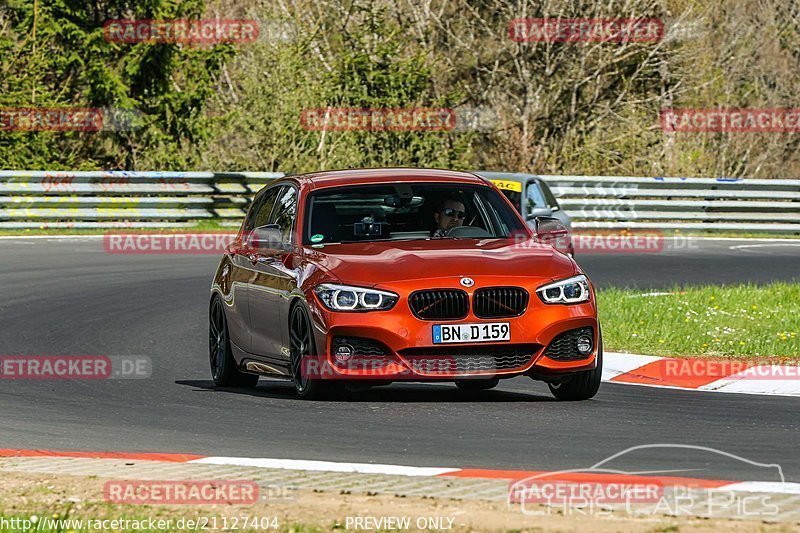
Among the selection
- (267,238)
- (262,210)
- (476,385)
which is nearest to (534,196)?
(262,210)

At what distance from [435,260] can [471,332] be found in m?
0.61

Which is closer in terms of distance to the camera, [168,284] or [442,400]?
[442,400]

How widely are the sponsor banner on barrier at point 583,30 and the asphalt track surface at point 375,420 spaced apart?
23108 millimetres

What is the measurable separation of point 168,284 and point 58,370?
768 centimetres

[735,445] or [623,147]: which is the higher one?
[735,445]

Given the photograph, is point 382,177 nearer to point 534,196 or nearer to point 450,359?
point 450,359

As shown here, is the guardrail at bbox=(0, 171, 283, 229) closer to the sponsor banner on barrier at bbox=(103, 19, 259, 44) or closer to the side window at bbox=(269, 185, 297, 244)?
the sponsor banner on barrier at bbox=(103, 19, 259, 44)

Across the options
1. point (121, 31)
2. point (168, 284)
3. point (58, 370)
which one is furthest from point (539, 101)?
point (58, 370)

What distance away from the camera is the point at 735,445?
28.5ft

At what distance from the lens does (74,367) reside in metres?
13.4

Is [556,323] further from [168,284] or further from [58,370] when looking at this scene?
[168,284]

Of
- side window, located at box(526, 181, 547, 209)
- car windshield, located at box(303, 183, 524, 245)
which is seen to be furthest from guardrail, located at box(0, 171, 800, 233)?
car windshield, located at box(303, 183, 524, 245)

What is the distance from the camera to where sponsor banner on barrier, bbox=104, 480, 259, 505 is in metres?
6.95

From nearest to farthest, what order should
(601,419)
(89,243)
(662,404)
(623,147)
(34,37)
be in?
(601,419) → (662,404) → (89,243) → (34,37) → (623,147)
